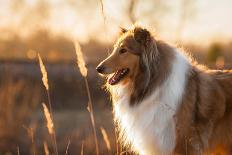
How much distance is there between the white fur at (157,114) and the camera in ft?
22.1

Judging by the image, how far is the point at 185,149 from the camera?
6754 millimetres

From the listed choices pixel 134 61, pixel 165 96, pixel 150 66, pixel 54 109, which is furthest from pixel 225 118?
pixel 54 109

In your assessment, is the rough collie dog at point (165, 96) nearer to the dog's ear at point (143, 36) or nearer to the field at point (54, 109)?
the dog's ear at point (143, 36)

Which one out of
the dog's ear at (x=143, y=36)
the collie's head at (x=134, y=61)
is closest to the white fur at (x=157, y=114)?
the collie's head at (x=134, y=61)

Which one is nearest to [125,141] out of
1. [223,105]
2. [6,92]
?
[223,105]

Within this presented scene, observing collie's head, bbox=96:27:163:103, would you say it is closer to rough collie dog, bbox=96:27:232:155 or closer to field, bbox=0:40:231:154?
rough collie dog, bbox=96:27:232:155

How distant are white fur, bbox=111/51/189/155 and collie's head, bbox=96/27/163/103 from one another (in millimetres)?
201

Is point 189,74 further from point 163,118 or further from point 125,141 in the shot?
point 125,141

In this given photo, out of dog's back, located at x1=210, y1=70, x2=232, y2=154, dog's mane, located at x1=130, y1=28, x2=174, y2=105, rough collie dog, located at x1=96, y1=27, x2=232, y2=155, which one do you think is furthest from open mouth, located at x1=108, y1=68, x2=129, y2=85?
dog's back, located at x1=210, y1=70, x2=232, y2=154

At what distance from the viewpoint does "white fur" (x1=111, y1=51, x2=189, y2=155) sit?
265 inches

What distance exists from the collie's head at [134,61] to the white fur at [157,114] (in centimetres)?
20

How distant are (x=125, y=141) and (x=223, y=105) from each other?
4.13 ft

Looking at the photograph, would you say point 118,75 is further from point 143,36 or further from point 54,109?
point 54,109

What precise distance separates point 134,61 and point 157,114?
0.65 metres
